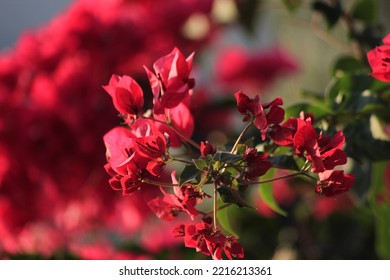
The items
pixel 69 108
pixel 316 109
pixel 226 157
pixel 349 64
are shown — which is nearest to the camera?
pixel 226 157

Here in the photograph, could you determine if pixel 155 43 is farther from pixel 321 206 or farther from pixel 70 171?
pixel 321 206

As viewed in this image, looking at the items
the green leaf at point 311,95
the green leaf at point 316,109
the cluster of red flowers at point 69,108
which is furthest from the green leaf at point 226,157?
the cluster of red flowers at point 69,108

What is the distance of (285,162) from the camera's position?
1.37ft

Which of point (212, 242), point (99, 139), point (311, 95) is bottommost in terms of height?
point (212, 242)

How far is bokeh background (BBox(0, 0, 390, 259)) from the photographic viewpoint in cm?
92

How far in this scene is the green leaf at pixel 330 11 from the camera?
0.66 m

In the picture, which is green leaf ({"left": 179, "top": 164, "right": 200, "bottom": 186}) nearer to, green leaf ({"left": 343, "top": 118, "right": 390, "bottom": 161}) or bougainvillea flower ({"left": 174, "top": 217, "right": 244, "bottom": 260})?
bougainvillea flower ({"left": 174, "top": 217, "right": 244, "bottom": 260})

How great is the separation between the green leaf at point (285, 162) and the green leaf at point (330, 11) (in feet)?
0.89

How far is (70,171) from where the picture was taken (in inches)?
36.7

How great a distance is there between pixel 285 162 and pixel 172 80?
2.9 inches

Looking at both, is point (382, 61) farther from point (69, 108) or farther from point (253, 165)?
point (69, 108)

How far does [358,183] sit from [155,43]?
52cm

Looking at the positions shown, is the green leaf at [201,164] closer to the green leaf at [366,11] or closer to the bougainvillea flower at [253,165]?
the bougainvillea flower at [253,165]

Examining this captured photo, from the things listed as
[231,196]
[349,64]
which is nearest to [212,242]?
[231,196]
